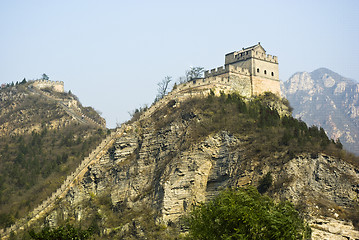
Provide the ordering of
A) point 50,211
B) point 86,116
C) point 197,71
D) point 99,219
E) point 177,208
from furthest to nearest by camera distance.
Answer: point 86,116
point 197,71
point 50,211
point 99,219
point 177,208

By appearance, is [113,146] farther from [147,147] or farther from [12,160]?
[12,160]

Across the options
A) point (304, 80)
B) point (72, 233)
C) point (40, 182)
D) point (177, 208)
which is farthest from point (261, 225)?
point (304, 80)

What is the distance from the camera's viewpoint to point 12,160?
3223 inches

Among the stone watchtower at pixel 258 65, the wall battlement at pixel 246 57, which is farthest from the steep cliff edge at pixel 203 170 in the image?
the wall battlement at pixel 246 57

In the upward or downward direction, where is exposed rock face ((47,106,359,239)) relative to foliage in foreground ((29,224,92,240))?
upward

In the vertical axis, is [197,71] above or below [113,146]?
above

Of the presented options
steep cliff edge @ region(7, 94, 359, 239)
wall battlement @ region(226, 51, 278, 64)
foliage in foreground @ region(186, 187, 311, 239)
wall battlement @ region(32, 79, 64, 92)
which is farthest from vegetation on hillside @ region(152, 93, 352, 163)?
wall battlement @ region(32, 79, 64, 92)

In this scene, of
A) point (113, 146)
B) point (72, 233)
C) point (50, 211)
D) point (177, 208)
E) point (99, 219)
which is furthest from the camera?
point (113, 146)

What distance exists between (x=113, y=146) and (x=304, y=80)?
13373 centimetres

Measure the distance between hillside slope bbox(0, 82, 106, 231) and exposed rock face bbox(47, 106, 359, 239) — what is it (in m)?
7.76

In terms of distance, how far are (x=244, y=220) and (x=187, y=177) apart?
762 inches

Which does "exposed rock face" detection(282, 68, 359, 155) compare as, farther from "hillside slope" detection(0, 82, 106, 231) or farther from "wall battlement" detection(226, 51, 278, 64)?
"hillside slope" detection(0, 82, 106, 231)

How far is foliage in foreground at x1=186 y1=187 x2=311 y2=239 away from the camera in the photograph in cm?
3234

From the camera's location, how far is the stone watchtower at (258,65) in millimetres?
67750
